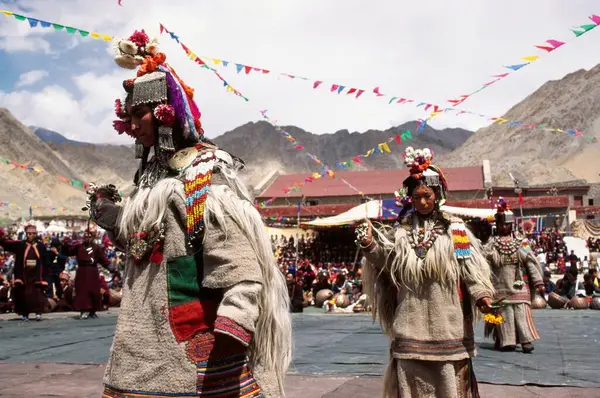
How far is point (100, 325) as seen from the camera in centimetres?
1167

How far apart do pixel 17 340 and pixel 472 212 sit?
13986 mm

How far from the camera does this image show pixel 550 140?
10000 cm

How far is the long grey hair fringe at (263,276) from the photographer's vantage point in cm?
239

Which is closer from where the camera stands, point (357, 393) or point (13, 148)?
point (357, 393)

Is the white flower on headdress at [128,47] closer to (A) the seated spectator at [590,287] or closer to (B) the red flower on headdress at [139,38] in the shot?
(B) the red flower on headdress at [139,38]

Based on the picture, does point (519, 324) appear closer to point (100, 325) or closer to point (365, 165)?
point (100, 325)

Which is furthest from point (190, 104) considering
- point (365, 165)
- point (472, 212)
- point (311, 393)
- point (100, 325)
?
point (365, 165)

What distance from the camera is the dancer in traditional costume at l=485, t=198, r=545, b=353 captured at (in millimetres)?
8156

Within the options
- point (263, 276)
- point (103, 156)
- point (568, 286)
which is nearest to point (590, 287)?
point (568, 286)

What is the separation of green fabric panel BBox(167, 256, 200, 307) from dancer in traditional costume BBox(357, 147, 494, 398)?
210 centimetres

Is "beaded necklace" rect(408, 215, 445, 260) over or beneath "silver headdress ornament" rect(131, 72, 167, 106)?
beneath

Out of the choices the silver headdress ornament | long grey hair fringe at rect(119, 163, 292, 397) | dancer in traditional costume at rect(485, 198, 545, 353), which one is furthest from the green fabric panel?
dancer in traditional costume at rect(485, 198, 545, 353)

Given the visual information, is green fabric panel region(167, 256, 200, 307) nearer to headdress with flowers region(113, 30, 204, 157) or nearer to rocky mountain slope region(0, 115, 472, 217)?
headdress with flowers region(113, 30, 204, 157)

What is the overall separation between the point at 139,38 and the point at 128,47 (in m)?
0.07
